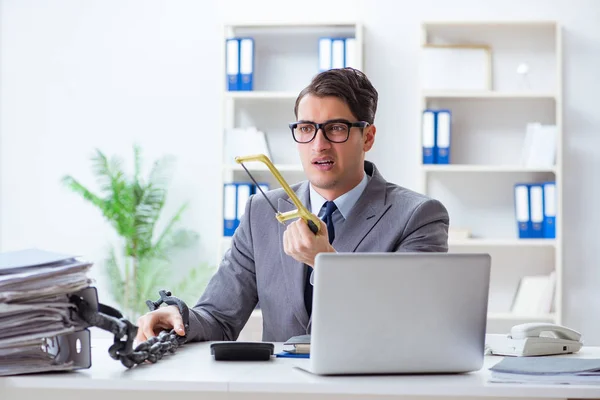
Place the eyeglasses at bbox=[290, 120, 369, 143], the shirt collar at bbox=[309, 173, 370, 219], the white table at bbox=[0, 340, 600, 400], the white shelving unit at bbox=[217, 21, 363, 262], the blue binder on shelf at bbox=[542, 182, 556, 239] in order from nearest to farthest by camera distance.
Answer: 1. the white table at bbox=[0, 340, 600, 400]
2. the eyeglasses at bbox=[290, 120, 369, 143]
3. the shirt collar at bbox=[309, 173, 370, 219]
4. the blue binder on shelf at bbox=[542, 182, 556, 239]
5. the white shelving unit at bbox=[217, 21, 363, 262]

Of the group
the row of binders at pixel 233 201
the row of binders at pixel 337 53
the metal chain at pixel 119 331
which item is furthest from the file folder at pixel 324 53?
the metal chain at pixel 119 331

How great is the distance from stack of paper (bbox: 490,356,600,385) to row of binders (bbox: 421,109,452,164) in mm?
2879

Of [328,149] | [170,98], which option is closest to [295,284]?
[328,149]

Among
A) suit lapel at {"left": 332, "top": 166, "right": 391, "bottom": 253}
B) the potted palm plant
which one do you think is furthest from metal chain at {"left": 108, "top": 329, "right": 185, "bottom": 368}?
the potted palm plant

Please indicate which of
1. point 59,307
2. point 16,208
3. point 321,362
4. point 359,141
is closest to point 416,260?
point 321,362

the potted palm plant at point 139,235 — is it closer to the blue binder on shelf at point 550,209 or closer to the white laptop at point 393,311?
the blue binder on shelf at point 550,209

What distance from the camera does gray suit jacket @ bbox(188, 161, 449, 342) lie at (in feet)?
7.43

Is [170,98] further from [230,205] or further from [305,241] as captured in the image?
[305,241]

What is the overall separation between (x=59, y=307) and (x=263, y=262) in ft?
2.92

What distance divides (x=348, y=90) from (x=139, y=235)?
2481 millimetres

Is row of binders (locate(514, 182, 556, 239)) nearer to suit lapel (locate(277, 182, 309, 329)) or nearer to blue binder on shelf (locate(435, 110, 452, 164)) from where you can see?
blue binder on shelf (locate(435, 110, 452, 164))

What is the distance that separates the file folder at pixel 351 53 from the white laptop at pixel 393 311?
3.01m

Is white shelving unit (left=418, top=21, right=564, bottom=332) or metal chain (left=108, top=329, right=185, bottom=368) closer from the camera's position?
metal chain (left=108, top=329, right=185, bottom=368)

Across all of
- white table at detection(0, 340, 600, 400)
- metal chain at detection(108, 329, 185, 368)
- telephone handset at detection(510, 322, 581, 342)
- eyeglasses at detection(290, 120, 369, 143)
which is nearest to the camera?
white table at detection(0, 340, 600, 400)
